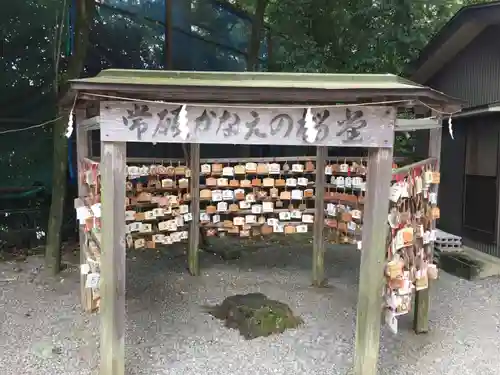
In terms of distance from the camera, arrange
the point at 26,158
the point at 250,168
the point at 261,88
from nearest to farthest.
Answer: the point at 261,88 → the point at 250,168 → the point at 26,158

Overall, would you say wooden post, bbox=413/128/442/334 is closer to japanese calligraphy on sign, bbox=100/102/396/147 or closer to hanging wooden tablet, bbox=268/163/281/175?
japanese calligraphy on sign, bbox=100/102/396/147

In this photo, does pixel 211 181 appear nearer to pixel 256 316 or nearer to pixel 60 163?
pixel 60 163

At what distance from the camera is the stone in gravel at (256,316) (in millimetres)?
4918

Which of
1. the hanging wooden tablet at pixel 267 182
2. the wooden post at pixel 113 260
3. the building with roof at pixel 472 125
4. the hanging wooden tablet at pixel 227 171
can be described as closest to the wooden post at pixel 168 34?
the hanging wooden tablet at pixel 227 171

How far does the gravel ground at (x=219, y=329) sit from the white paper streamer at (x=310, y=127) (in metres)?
2.03

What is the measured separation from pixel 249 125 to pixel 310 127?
16.6 inches

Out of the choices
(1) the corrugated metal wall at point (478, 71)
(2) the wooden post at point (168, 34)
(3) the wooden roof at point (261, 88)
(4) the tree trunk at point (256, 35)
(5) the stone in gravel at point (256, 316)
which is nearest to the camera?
(3) the wooden roof at point (261, 88)

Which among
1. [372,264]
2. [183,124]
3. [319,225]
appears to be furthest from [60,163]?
[372,264]

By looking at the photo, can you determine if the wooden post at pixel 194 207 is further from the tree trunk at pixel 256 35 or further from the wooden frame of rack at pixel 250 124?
the tree trunk at pixel 256 35

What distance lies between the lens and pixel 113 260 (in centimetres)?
356

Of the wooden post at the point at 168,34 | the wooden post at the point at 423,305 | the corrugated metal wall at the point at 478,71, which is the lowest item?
the wooden post at the point at 423,305

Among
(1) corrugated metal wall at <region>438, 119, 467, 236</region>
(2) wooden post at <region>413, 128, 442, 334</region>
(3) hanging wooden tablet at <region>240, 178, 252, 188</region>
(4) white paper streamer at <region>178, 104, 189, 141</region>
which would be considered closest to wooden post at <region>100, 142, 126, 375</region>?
(4) white paper streamer at <region>178, 104, 189, 141</region>

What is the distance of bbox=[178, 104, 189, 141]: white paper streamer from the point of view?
11.0 ft

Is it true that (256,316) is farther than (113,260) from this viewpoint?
Yes
